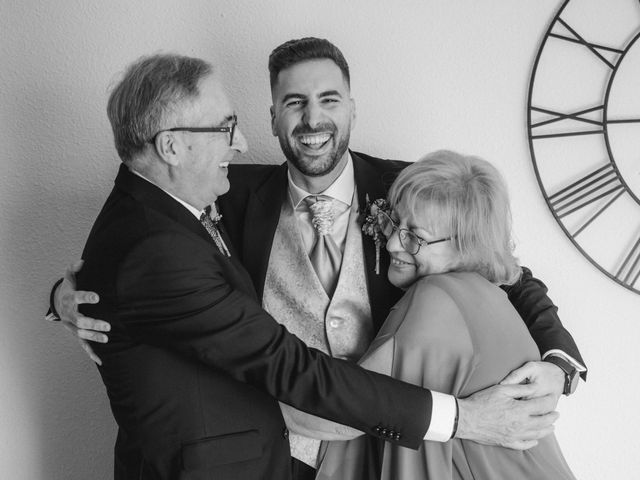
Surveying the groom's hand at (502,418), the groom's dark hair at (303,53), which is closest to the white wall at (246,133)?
the groom's dark hair at (303,53)

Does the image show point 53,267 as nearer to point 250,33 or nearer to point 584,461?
point 250,33

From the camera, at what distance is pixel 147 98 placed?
1.47m

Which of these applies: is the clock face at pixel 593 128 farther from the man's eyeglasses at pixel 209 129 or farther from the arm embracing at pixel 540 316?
the man's eyeglasses at pixel 209 129

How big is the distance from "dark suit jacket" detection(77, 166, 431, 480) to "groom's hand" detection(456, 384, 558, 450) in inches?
3.9

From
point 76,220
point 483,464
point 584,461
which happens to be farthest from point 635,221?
point 76,220

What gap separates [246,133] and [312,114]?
0.40 meters

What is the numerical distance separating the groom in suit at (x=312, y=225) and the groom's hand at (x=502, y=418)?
26 centimetres

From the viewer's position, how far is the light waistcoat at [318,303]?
1.80 metres

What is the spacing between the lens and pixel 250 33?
2125 mm

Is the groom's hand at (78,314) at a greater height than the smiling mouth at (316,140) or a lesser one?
lesser

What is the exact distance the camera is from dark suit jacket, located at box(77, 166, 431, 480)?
1385 millimetres

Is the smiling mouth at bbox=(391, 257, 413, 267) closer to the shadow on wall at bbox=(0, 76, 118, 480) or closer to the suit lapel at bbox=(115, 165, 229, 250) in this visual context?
the suit lapel at bbox=(115, 165, 229, 250)

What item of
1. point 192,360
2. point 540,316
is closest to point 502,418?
point 540,316

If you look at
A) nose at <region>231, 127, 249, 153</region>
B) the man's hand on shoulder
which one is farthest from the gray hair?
the man's hand on shoulder
